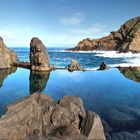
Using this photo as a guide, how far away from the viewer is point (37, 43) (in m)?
74.1

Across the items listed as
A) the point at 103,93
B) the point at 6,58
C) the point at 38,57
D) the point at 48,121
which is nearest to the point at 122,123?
the point at 48,121

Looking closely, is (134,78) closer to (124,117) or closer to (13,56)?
(124,117)

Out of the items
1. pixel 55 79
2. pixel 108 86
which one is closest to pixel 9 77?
pixel 55 79

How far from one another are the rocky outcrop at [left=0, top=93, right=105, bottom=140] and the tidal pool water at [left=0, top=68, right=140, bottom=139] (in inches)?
261

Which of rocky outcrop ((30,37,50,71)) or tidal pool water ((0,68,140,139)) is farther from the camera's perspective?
rocky outcrop ((30,37,50,71))

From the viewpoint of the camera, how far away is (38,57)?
7200 cm

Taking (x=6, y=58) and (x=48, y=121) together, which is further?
(x=6, y=58)

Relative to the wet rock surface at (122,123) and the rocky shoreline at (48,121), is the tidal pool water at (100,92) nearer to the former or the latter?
the wet rock surface at (122,123)

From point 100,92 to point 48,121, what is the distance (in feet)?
85.9

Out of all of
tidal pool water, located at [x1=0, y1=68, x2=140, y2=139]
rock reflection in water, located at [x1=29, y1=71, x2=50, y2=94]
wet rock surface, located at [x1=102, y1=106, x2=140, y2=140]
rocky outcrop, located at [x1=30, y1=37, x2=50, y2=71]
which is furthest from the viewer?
rocky outcrop, located at [x1=30, y1=37, x2=50, y2=71]

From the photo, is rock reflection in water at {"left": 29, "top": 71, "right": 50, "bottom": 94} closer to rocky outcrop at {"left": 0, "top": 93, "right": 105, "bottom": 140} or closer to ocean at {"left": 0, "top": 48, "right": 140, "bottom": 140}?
ocean at {"left": 0, "top": 48, "right": 140, "bottom": 140}

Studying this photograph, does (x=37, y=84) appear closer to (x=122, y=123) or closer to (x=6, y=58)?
(x=122, y=123)

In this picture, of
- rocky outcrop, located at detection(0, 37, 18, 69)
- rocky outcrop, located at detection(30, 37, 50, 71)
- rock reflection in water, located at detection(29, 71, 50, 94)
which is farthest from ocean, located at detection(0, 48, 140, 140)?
rocky outcrop, located at detection(0, 37, 18, 69)

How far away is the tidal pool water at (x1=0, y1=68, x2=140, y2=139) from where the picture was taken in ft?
92.1
